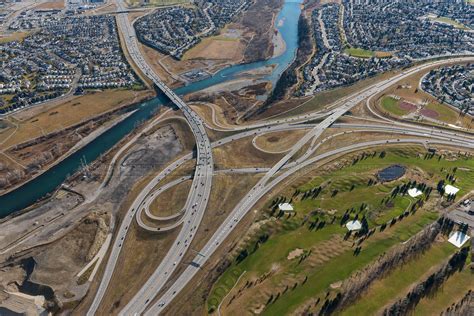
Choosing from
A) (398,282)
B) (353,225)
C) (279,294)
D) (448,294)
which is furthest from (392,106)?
(279,294)

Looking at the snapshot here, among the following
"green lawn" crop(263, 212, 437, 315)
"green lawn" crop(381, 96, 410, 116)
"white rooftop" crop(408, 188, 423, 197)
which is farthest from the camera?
"green lawn" crop(381, 96, 410, 116)

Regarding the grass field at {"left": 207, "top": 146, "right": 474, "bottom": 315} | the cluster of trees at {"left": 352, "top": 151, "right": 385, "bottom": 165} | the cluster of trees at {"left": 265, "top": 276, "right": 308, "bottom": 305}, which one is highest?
the cluster of trees at {"left": 352, "top": 151, "right": 385, "bottom": 165}

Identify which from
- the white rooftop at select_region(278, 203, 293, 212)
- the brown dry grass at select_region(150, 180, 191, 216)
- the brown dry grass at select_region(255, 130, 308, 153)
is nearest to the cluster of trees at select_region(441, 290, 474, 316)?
the white rooftop at select_region(278, 203, 293, 212)

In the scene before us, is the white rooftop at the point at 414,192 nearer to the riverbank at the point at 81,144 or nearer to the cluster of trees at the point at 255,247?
the cluster of trees at the point at 255,247

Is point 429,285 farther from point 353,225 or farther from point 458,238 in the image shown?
point 353,225

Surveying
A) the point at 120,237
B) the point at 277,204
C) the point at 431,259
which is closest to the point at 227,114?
the point at 277,204

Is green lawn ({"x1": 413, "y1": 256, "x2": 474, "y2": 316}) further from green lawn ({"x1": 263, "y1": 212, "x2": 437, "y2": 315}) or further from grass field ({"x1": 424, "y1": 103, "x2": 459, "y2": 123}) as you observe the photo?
grass field ({"x1": 424, "y1": 103, "x2": 459, "y2": 123})
